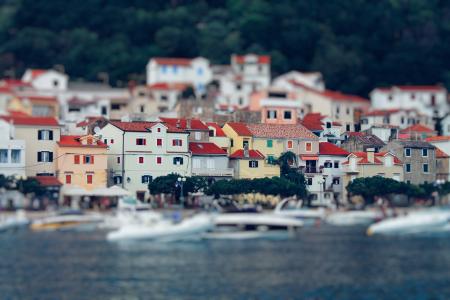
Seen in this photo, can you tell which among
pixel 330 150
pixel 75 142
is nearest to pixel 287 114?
pixel 330 150

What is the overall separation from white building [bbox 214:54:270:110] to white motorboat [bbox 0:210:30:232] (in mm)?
21120

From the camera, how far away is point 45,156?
29.4 m

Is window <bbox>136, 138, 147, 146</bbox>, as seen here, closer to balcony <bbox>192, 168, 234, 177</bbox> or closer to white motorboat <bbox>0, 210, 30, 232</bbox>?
balcony <bbox>192, 168, 234, 177</bbox>

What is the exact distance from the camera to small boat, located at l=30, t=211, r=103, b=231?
26297 millimetres

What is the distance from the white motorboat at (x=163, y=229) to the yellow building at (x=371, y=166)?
332 cm

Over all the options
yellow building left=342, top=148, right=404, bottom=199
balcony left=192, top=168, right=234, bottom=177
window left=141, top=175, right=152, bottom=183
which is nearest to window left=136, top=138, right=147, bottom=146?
window left=141, top=175, right=152, bottom=183

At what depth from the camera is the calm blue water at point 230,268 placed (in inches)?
822

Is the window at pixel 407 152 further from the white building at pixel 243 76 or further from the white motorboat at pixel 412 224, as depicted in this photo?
the white building at pixel 243 76

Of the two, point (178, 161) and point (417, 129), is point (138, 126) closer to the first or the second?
point (178, 161)

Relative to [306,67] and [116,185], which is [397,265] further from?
[306,67]

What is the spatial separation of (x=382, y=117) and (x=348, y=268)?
673 inches

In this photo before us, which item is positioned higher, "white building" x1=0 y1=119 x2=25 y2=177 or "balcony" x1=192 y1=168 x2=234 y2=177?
"white building" x1=0 y1=119 x2=25 y2=177

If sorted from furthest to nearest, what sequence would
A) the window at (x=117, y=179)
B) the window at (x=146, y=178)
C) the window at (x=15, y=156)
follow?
1. the window at (x=15, y=156)
2. the window at (x=146, y=178)
3. the window at (x=117, y=179)

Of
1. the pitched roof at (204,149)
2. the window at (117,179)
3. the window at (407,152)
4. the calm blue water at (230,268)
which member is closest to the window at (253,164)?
the pitched roof at (204,149)
